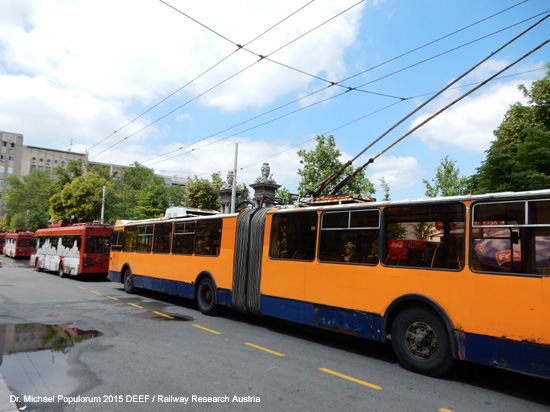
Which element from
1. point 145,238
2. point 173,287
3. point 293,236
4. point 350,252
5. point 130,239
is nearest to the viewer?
point 350,252

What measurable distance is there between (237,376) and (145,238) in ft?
33.6

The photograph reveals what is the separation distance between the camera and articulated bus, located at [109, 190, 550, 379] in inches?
215

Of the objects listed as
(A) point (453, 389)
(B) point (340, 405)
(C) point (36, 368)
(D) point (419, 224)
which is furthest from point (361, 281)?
(C) point (36, 368)

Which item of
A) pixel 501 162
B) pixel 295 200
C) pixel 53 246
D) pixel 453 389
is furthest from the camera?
pixel 53 246

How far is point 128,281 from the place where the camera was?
16.3m

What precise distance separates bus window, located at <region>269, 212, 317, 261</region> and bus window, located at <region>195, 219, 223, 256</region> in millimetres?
2294

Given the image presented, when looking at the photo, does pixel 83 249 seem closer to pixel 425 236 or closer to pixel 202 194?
pixel 425 236

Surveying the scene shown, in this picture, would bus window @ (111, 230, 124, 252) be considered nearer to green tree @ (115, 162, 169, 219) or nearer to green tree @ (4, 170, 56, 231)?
green tree @ (115, 162, 169, 219)

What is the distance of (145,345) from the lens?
7.71 m

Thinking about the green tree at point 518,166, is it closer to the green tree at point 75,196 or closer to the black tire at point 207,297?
the black tire at point 207,297

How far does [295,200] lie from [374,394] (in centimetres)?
514

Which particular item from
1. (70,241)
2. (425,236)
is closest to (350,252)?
(425,236)

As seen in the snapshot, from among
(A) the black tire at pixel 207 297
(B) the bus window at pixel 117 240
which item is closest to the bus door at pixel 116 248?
(B) the bus window at pixel 117 240

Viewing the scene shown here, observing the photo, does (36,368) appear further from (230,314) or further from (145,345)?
(230,314)
